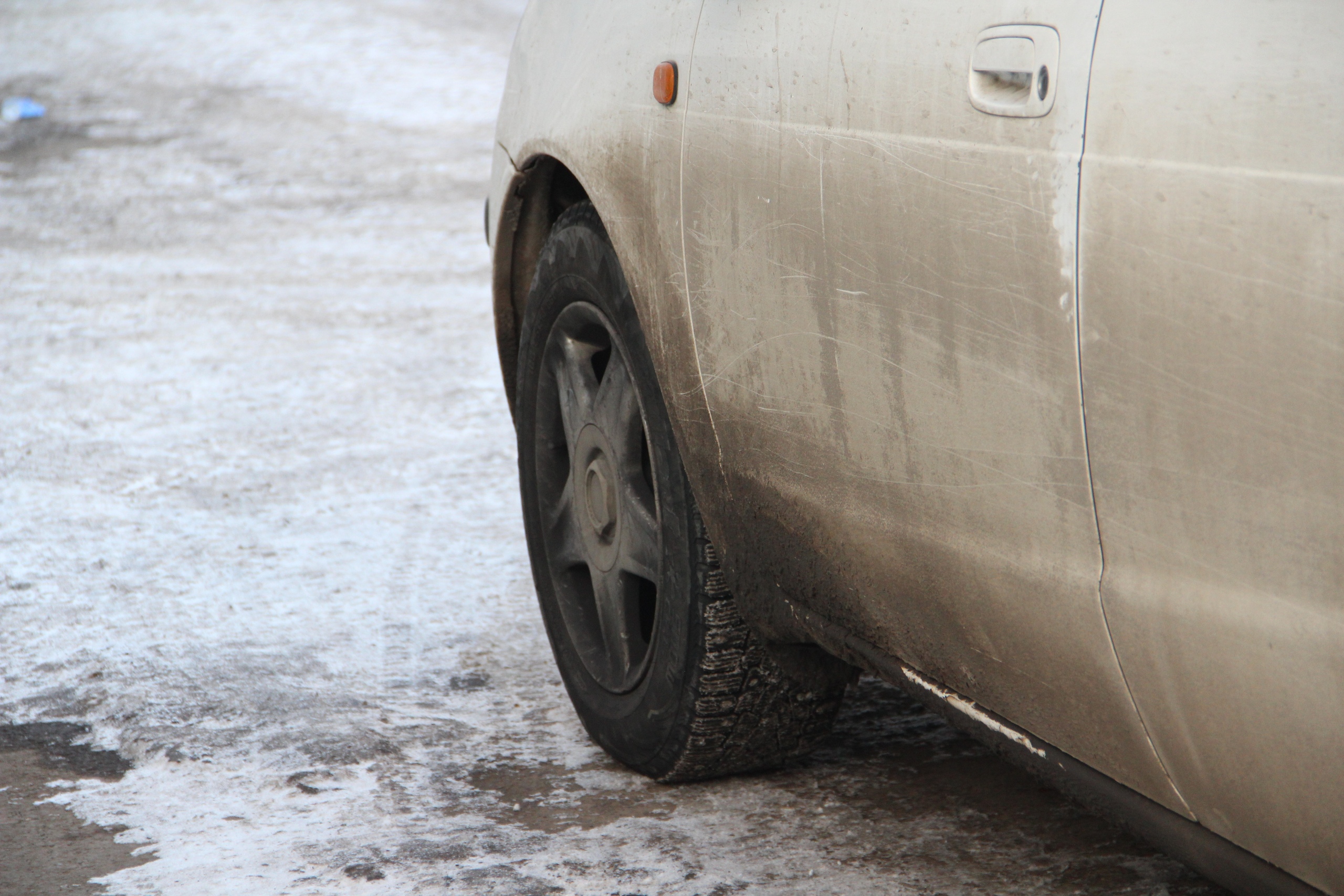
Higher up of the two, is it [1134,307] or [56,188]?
[56,188]

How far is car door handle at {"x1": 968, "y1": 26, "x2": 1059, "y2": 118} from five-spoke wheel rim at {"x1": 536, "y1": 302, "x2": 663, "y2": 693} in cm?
92

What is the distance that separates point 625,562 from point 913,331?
97 cm

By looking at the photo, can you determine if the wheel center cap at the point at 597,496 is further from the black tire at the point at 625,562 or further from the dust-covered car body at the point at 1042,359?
the dust-covered car body at the point at 1042,359

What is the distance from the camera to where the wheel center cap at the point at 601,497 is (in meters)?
2.49

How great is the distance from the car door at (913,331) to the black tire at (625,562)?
21cm

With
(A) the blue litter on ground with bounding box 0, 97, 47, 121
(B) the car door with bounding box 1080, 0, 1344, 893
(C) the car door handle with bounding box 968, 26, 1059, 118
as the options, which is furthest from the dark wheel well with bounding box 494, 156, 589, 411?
(A) the blue litter on ground with bounding box 0, 97, 47, 121

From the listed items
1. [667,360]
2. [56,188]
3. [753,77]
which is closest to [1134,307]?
[753,77]

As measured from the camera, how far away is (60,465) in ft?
14.6

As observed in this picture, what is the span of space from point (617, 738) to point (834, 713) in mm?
384

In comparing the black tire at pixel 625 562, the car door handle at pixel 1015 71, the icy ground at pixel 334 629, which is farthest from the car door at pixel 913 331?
the icy ground at pixel 334 629

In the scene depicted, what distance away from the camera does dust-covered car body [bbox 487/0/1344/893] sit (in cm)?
123

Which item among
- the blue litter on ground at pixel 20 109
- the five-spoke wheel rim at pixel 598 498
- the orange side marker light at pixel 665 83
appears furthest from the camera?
the blue litter on ground at pixel 20 109

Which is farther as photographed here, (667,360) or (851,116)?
(667,360)

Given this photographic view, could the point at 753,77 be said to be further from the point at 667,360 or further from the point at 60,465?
the point at 60,465
